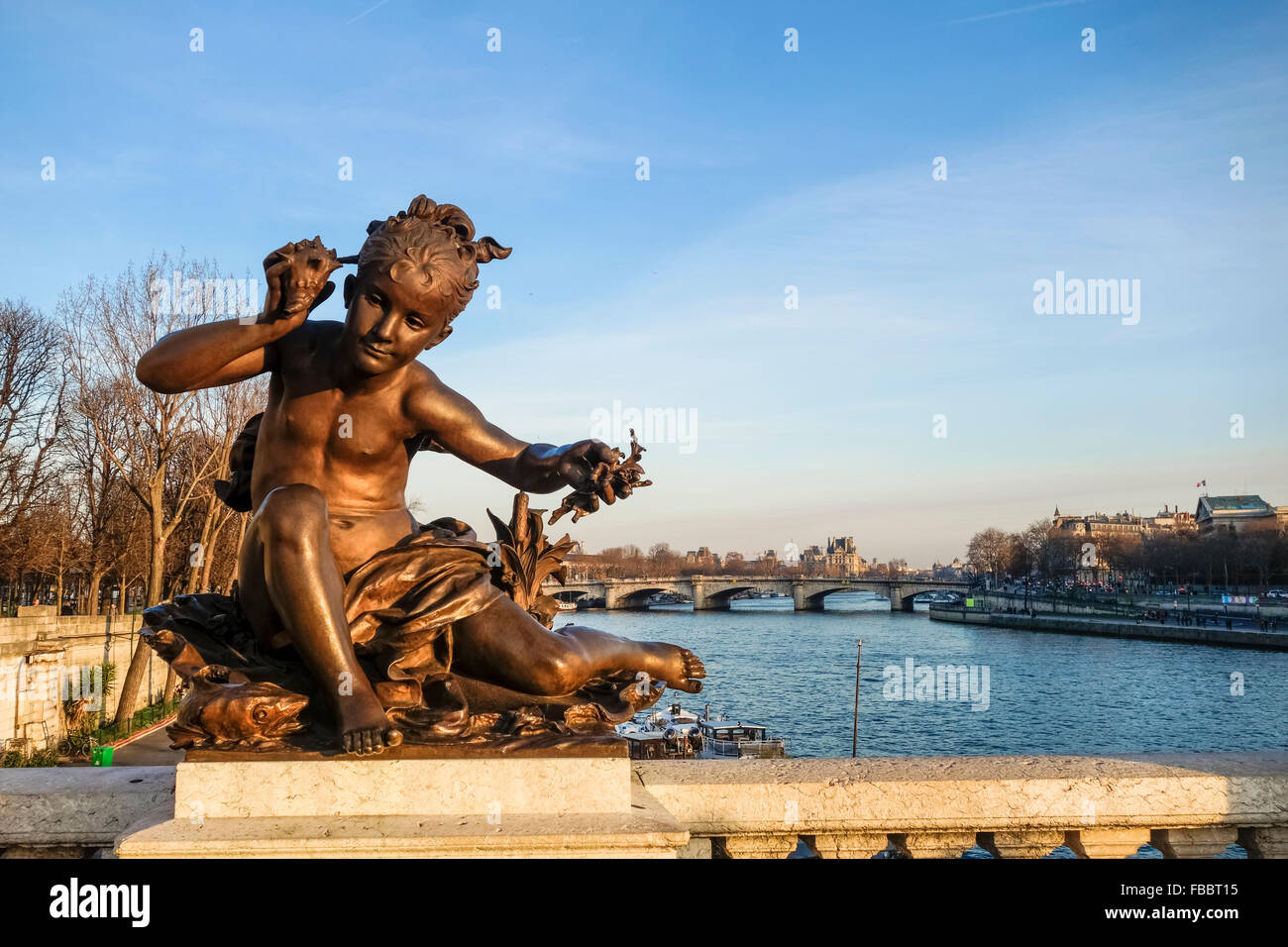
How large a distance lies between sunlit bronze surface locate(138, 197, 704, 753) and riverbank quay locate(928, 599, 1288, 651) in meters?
57.4

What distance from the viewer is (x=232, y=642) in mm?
3598

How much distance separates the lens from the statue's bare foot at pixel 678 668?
3830mm

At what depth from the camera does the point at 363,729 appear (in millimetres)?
3143

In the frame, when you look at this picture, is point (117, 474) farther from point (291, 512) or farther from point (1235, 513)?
point (1235, 513)

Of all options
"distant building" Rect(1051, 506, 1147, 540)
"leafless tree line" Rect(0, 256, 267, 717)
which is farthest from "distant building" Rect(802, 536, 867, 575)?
"leafless tree line" Rect(0, 256, 267, 717)

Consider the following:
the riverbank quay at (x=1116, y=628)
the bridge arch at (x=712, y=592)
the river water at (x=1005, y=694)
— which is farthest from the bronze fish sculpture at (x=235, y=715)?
the bridge arch at (x=712, y=592)

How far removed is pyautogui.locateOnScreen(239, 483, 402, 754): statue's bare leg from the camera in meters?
3.20

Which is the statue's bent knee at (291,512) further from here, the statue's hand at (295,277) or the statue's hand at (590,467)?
the statue's hand at (590,467)

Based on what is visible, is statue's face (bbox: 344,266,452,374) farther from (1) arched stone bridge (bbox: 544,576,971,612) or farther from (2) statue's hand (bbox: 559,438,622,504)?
(1) arched stone bridge (bbox: 544,576,971,612)

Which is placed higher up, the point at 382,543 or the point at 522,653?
the point at 382,543

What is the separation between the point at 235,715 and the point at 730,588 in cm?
8853

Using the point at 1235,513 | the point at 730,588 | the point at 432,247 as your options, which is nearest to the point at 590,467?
the point at 432,247
